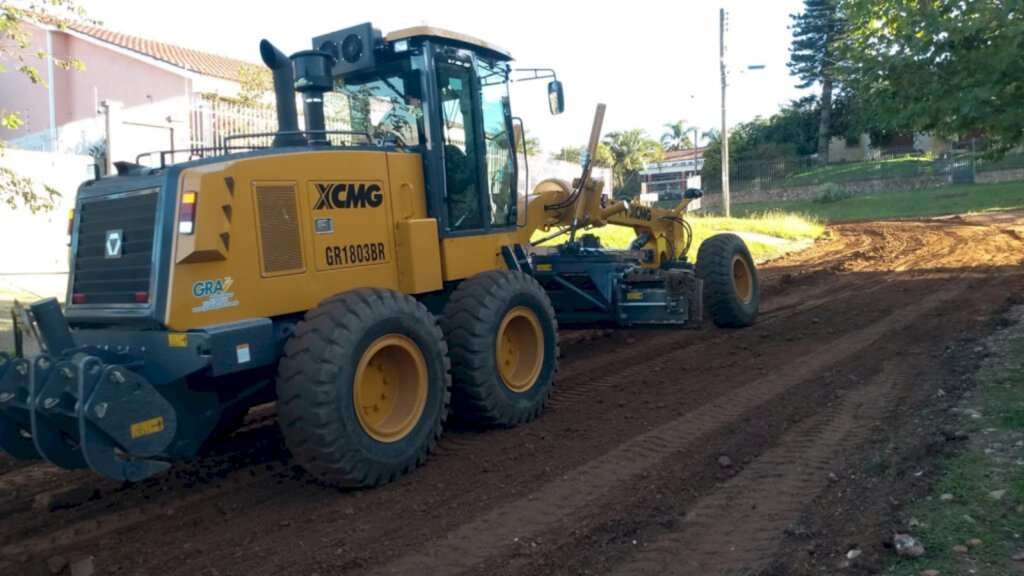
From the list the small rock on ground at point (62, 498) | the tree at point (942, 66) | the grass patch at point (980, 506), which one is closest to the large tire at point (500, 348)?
the small rock on ground at point (62, 498)

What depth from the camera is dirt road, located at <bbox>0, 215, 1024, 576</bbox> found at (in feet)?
14.0

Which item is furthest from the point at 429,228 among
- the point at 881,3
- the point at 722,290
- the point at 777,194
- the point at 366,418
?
the point at 777,194

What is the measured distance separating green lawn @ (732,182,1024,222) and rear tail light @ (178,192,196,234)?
3120 centimetres

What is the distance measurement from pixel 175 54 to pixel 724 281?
20748 mm

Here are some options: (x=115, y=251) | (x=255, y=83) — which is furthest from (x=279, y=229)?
(x=255, y=83)

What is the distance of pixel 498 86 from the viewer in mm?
7391

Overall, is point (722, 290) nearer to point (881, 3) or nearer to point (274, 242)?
point (881, 3)

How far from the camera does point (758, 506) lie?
15.5 ft

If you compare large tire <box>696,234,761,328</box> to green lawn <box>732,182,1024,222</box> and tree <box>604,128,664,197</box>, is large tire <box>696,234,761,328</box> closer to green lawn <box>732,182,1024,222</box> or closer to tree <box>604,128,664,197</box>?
green lawn <box>732,182,1024,222</box>

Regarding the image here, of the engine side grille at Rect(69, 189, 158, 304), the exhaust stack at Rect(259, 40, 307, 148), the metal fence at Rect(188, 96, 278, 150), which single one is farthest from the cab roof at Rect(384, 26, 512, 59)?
the metal fence at Rect(188, 96, 278, 150)

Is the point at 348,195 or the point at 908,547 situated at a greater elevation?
the point at 348,195

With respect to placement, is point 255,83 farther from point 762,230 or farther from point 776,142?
point 776,142

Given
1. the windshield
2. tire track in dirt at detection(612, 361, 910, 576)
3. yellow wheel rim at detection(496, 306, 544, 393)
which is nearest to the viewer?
tire track in dirt at detection(612, 361, 910, 576)

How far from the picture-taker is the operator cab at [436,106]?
21.5 feet
